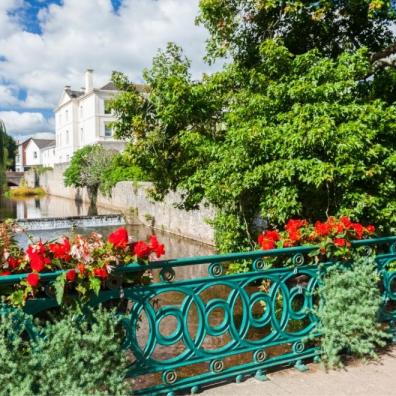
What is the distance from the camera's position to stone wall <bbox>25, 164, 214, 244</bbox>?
17508 mm

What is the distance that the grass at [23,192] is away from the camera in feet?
172

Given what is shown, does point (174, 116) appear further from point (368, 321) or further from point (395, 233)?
point (368, 321)

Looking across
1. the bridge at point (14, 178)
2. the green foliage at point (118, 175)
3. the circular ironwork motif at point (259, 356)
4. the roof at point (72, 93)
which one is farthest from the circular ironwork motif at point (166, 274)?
the bridge at point (14, 178)

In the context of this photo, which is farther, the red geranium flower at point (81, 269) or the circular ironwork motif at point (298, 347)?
the circular ironwork motif at point (298, 347)

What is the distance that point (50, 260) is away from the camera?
2916 mm

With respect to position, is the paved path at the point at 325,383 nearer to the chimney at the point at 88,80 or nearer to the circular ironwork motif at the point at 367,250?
the circular ironwork motif at the point at 367,250

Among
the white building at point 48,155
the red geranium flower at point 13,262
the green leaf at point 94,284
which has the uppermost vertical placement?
the white building at point 48,155

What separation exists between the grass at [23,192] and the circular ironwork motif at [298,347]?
174ft

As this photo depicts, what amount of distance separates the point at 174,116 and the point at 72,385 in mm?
6388

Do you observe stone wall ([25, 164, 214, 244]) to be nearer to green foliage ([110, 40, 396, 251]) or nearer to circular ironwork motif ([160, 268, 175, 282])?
green foliage ([110, 40, 396, 251])

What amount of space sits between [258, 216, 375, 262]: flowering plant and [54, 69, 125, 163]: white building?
129 ft

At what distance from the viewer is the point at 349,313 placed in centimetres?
388

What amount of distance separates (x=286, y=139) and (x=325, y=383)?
365 cm

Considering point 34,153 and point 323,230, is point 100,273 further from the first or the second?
point 34,153
